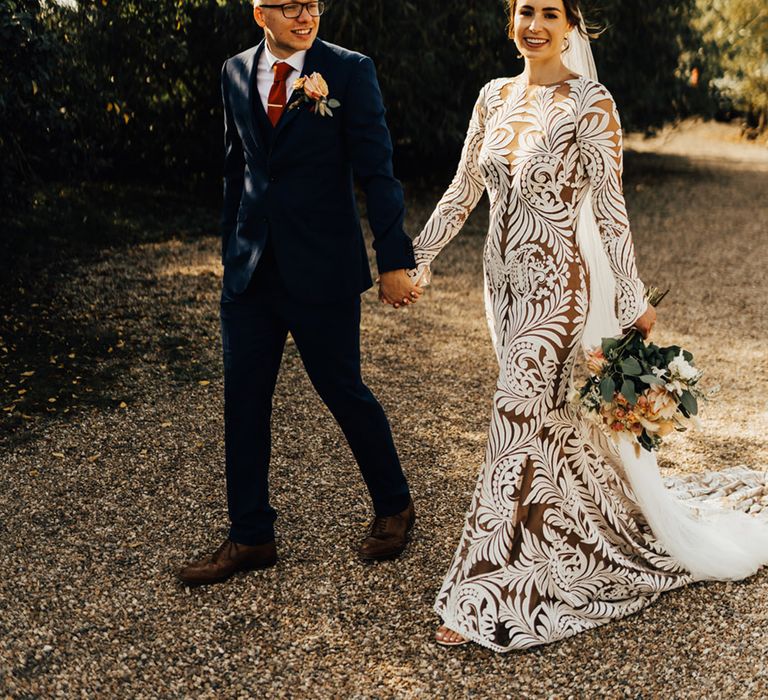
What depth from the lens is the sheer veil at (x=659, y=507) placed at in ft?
11.0

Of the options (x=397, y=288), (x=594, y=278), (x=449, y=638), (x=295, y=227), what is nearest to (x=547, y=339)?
(x=594, y=278)

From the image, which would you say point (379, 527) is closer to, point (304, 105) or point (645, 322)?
point (645, 322)

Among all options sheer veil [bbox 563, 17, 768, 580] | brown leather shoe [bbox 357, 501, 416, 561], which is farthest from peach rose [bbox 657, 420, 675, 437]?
brown leather shoe [bbox 357, 501, 416, 561]

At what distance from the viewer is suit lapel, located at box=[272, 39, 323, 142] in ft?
10.5

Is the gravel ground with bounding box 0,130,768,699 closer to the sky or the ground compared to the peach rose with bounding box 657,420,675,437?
closer to the ground

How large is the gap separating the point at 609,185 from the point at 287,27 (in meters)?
1.20

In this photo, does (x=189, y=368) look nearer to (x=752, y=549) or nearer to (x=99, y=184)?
(x=752, y=549)

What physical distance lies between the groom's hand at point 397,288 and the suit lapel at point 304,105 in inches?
23.9

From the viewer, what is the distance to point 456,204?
3.56 meters

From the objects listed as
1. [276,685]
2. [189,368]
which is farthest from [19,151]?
[276,685]

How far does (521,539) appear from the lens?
3.24 metres

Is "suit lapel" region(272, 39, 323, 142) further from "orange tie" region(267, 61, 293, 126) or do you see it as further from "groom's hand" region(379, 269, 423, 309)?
"groom's hand" region(379, 269, 423, 309)

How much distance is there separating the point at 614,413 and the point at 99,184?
34.2 feet

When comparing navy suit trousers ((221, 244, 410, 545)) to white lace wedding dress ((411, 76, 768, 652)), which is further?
navy suit trousers ((221, 244, 410, 545))
